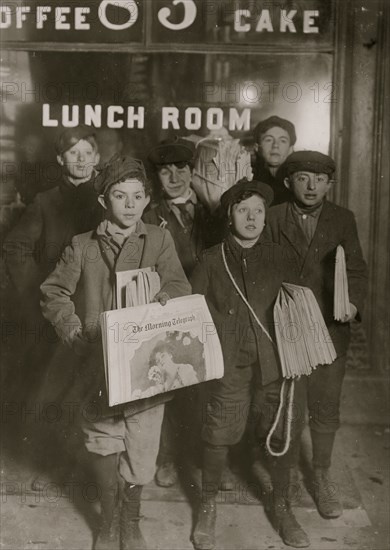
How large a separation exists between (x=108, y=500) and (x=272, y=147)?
5.86 ft

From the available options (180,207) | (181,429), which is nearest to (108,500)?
(181,429)

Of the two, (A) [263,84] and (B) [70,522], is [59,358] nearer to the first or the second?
(B) [70,522]

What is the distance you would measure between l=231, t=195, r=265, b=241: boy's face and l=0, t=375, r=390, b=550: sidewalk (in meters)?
1.26

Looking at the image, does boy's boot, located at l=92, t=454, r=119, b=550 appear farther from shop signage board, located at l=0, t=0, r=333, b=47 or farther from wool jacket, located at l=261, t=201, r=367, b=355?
shop signage board, located at l=0, t=0, r=333, b=47

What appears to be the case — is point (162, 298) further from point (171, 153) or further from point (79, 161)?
point (79, 161)

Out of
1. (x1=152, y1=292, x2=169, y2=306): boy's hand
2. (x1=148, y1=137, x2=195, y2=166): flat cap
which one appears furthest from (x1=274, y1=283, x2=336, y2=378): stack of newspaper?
(x1=148, y1=137, x2=195, y2=166): flat cap

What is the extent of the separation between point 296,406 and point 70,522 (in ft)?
3.62

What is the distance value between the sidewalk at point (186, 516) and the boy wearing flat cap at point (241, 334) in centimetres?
10

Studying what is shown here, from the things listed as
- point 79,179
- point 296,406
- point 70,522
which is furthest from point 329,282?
point 70,522

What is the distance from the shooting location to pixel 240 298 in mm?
2844

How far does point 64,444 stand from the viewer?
3451mm

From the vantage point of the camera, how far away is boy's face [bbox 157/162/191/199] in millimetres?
3061

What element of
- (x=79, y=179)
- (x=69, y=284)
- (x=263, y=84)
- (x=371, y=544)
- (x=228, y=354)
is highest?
(x=263, y=84)

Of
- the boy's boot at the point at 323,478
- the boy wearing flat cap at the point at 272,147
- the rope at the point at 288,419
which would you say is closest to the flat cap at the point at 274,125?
the boy wearing flat cap at the point at 272,147
